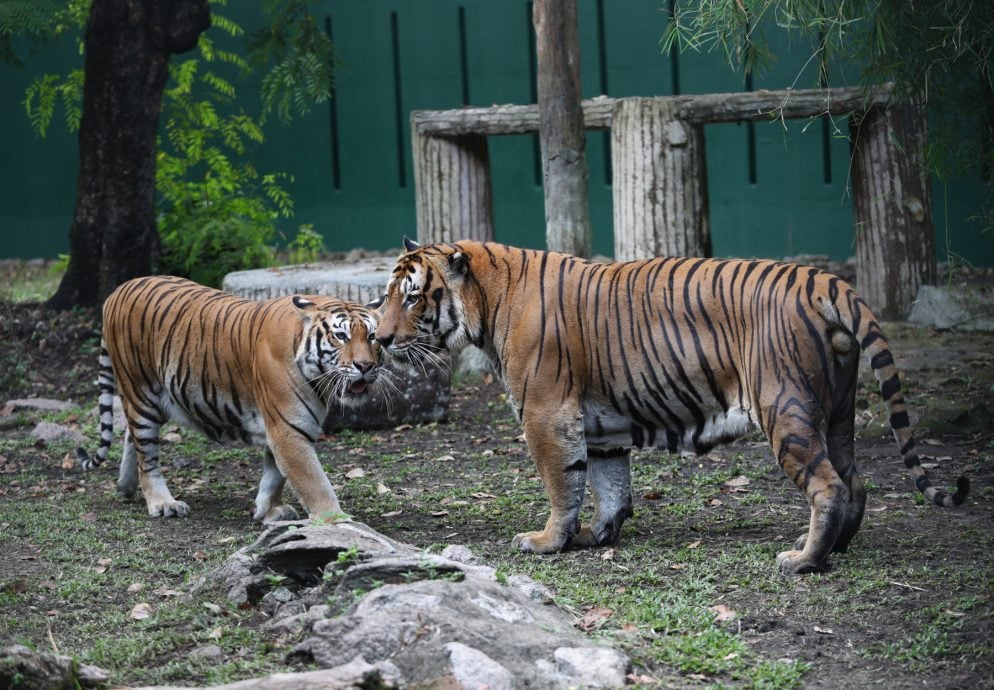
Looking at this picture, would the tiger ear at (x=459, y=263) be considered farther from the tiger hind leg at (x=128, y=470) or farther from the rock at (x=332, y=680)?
the rock at (x=332, y=680)

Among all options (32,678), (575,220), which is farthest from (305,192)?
(32,678)

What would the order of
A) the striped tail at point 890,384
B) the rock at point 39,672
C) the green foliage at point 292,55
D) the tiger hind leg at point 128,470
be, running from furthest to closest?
the green foliage at point 292,55
the tiger hind leg at point 128,470
the striped tail at point 890,384
the rock at point 39,672

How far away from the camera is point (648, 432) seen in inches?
222

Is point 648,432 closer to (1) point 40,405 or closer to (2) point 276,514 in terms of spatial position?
(2) point 276,514

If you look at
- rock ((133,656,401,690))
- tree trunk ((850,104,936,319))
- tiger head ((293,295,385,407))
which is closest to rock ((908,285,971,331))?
tree trunk ((850,104,936,319))

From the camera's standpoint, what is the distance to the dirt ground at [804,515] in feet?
14.3

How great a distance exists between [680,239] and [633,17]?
4593 millimetres

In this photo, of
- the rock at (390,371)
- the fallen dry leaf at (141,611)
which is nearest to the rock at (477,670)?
the fallen dry leaf at (141,611)

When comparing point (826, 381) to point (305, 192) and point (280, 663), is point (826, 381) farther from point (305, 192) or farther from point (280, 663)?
point (305, 192)

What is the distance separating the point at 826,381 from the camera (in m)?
5.04

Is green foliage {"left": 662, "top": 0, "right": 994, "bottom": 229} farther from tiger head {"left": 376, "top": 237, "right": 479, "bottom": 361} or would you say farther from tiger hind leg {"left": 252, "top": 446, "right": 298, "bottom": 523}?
tiger hind leg {"left": 252, "top": 446, "right": 298, "bottom": 523}

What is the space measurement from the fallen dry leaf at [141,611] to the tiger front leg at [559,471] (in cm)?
159

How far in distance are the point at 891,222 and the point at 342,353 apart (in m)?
5.25

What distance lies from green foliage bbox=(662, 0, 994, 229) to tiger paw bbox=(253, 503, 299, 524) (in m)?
2.92
